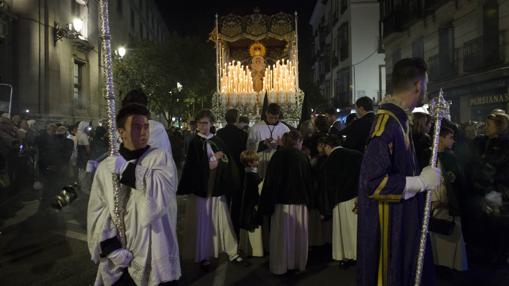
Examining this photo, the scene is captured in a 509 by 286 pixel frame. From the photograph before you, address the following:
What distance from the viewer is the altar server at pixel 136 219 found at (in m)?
2.90

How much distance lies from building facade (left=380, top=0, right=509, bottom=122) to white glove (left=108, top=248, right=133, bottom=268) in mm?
17792

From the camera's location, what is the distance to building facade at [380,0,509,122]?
17562mm

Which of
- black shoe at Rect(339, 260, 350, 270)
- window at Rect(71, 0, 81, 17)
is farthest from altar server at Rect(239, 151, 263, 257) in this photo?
window at Rect(71, 0, 81, 17)

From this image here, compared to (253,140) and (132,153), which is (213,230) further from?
(132,153)

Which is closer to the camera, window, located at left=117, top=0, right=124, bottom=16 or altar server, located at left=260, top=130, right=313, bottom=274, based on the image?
altar server, located at left=260, top=130, right=313, bottom=274

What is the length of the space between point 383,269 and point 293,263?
9.50 feet

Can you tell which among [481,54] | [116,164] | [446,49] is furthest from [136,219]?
[446,49]

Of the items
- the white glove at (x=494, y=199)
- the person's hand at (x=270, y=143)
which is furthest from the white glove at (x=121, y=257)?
the white glove at (x=494, y=199)

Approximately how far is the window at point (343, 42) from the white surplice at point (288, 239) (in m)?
35.3

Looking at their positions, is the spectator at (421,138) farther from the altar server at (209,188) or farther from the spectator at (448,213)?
the altar server at (209,188)

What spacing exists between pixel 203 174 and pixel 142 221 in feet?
Result: 9.25

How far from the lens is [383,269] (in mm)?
2857

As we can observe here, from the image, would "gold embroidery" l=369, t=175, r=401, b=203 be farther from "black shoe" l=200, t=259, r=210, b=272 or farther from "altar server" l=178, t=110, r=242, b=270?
"black shoe" l=200, t=259, r=210, b=272

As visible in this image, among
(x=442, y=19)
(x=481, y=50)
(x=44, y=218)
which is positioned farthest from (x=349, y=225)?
(x=442, y=19)
